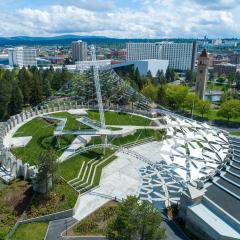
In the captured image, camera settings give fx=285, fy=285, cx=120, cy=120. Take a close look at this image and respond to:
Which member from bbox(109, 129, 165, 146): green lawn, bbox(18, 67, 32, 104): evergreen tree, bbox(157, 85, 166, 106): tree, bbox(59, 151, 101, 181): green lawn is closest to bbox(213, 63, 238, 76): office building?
bbox(157, 85, 166, 106): tree

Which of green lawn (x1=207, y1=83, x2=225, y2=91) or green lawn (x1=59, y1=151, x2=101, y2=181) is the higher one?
green lawn (x1=59, y1=151, x2=101, y2=181)

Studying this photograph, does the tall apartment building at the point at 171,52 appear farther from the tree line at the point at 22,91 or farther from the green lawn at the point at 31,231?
the green lawn at the point at 31,231

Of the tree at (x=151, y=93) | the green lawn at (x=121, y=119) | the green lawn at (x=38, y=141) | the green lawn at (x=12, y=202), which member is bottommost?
the green lawn at (x=12, y=202)

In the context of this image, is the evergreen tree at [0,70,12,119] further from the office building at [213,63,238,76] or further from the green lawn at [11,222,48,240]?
the office building at [213,63,238,76]

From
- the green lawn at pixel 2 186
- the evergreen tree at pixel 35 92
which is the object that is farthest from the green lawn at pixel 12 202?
the evergreen tree at pixel 35 92

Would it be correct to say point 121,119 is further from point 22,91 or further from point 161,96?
point 22,91

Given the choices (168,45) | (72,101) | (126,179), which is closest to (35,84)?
(72,101)
